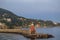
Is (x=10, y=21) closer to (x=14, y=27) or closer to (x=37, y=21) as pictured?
(x=14, y=27)

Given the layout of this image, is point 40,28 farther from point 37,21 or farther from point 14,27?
point 14,27

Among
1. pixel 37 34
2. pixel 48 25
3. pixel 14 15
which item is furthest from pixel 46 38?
pixel 14 15

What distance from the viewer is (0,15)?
9.23 m

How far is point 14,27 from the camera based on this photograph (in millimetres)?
9305

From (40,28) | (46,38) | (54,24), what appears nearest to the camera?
(54,24)

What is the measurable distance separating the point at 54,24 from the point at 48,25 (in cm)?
35

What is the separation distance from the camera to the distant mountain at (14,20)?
8.58m

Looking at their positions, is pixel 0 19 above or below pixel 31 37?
above

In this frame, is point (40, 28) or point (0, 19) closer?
point (40, 28)

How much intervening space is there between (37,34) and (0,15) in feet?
5.04

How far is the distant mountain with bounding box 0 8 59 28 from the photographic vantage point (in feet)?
28.1

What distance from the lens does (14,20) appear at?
925 cm

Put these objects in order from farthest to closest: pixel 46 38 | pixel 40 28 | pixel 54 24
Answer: pixel 46 38
pixel 40 28
pixel 54 24

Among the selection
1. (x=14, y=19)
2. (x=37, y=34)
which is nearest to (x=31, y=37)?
(x=37, y=34)
